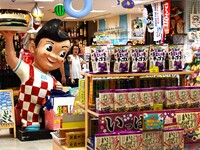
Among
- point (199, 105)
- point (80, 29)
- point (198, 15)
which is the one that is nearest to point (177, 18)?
point (198, 15)

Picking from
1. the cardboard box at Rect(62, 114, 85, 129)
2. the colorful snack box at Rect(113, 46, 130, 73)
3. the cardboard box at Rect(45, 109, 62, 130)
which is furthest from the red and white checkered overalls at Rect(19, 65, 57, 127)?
the colorful snack box at Rect(113, 46, 130, 73)

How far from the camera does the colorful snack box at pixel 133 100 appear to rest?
12.1ft

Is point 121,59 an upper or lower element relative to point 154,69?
upper

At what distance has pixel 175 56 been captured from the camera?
400 centimetres

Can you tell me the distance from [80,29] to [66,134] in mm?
15347

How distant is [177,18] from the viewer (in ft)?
29.4

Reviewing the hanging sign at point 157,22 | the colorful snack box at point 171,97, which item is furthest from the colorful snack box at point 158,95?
the hanging sign at point 157,22

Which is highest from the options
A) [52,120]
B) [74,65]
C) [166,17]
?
[166,17]

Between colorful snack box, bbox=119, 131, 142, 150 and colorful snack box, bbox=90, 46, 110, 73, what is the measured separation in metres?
0.64

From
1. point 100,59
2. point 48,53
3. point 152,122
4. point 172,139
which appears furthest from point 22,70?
point 172,139

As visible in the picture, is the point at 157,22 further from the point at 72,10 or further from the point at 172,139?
the point at 172,139

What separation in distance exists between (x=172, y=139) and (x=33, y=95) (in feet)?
11.5

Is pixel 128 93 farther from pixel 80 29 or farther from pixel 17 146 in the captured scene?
pixel 80 29

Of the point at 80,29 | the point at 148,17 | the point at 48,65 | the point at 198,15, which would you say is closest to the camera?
the point at 48,65
